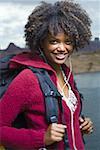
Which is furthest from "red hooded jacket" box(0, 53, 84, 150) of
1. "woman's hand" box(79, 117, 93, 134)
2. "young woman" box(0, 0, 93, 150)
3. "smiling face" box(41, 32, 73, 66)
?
"woman's hand" box(79, 117, 93, 134)

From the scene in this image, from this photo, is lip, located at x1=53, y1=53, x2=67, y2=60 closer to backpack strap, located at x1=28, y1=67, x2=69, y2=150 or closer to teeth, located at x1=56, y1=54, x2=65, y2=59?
teeth, located at x1=56, y1=54, x2=65, y2=59

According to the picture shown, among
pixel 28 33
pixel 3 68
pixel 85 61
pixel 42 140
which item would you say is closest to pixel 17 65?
pixel 3 68

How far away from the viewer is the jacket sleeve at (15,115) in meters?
1.84

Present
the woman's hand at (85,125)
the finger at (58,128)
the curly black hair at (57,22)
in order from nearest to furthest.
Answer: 1. the finger at (58,128)
2. the curly black hair at (57,22)
3. the woman's hand at (85,125)

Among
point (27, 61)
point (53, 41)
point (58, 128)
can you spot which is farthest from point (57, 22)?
point (58, 128)

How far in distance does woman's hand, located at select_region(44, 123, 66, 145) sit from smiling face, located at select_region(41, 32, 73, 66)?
326 mm

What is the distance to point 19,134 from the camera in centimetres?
184

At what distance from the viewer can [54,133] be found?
71.0 inches

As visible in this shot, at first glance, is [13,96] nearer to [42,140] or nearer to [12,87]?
[12,87]

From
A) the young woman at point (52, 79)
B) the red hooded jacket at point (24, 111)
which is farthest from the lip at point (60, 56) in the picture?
the red hooded jacket at point (24, 111)

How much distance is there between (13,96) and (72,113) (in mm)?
279

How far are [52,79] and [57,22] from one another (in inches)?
9.6

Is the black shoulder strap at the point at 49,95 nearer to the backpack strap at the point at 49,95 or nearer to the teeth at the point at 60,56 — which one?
the backpack strap at the point at 49,95

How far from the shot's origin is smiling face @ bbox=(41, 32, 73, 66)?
1991 millimetres
